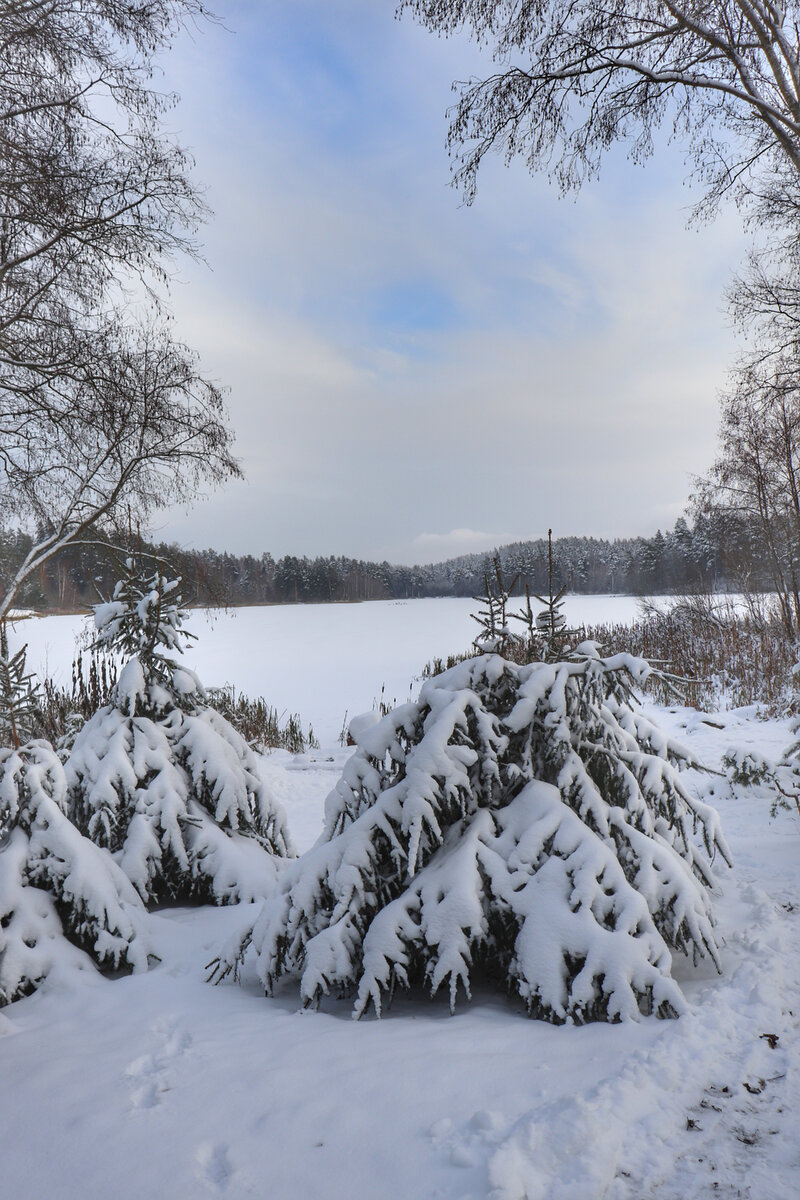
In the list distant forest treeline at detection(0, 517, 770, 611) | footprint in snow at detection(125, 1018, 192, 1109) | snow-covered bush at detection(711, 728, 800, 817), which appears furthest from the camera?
distant forest treeline at detection(0, 517, 770, 611)

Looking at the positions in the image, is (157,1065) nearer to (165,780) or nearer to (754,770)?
(165,780)

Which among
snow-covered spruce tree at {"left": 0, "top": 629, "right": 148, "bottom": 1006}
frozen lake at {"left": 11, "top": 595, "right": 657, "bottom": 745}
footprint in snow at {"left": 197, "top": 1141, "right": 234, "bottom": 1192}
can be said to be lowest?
frozen lake at {"left": 11, "top": 595, "right": 657, "bottom": 745}

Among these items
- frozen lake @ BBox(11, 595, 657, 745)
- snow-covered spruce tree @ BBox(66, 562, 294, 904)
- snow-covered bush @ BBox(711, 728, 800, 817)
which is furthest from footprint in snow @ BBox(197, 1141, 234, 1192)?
frozen lake @ BBox(11, 595, 657, 745)

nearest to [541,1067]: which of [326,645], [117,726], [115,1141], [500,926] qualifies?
[500,926]

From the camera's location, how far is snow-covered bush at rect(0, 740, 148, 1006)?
247 centimetres

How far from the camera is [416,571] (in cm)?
8400

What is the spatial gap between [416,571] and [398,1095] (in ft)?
271

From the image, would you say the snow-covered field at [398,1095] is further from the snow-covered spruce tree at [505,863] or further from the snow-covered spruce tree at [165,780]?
the snow-covered spruce tree at [165,780]

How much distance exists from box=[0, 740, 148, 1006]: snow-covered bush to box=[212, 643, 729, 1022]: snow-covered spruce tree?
1.78 ft

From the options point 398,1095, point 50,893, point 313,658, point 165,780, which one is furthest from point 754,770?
point 313,658

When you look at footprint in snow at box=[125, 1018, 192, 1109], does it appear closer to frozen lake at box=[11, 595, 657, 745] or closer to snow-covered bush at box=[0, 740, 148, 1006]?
snow-covered bush at box=[0, 740, 148, 1006]

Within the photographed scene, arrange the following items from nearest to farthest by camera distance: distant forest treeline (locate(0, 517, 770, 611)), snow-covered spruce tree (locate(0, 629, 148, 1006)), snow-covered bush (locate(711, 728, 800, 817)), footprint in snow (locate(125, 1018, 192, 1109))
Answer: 1. footprint in snow (locate(125, 1018, 192, 1109))
2. snow-covered spruce tree (locate(0, 629, 148, 1006))
3. snow-covered bush (locate(711, 728, 800, 817))
4. distant forest treeline (locate(0, 517, 770, 611))

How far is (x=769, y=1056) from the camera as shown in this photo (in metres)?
1.83

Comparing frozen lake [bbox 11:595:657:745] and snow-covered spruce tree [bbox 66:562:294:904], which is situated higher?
snow-covered spruce tree [bbox 66:562:294:904]
